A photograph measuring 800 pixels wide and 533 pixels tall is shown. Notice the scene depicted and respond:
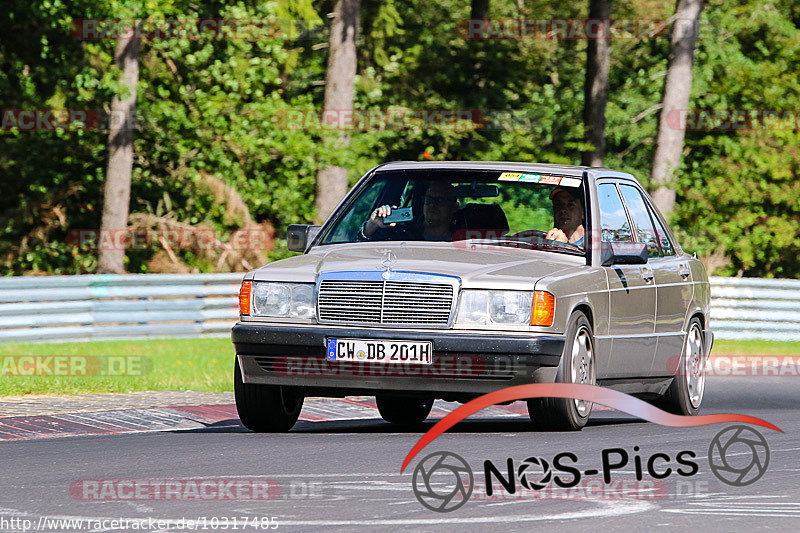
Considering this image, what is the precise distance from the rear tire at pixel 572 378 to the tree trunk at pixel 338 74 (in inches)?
738

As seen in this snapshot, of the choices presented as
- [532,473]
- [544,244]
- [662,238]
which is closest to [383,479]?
[532,473]

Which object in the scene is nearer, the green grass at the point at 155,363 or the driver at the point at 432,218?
the driver at the point at 432,218

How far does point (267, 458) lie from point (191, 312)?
13.4 m

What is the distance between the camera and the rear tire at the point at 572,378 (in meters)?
9.35

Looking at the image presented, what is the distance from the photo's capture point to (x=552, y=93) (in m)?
45.0

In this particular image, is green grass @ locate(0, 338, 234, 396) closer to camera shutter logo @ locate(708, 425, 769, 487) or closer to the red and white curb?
the red and white curb

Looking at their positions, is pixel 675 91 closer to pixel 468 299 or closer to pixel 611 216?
pixel 611 216

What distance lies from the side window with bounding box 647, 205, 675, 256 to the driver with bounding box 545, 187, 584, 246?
1.48 meters

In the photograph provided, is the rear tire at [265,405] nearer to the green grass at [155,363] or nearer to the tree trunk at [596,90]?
the green grass at [155,363]

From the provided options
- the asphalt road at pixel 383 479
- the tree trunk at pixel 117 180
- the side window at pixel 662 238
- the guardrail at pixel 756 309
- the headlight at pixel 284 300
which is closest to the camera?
the asphalt road at pixel 383 479

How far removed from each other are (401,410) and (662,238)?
253cm

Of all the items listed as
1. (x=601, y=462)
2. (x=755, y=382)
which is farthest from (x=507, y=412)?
(x=755, y=382)

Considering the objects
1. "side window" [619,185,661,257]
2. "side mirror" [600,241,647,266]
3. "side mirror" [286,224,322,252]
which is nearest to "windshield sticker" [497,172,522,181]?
"side mirror" [600,241,647,266]

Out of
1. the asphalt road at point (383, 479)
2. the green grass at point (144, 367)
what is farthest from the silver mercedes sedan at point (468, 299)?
the green grass at point (144, 367)
